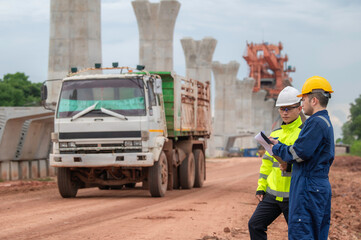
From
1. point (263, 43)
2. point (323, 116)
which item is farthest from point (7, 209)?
point (263, 43)

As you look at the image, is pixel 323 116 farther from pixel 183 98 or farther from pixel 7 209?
pixel 183 98

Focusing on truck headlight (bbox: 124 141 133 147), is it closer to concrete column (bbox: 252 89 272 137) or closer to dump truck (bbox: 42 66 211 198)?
dump truck (bbox: 42 66 211 198)

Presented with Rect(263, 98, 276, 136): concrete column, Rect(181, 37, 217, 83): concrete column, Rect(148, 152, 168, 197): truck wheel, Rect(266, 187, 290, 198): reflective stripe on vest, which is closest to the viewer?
Rect(266, 187, 290, 198): reflective stripe on vest

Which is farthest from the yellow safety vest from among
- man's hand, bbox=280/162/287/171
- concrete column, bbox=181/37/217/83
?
concrete column, bbox=181/37/217/83

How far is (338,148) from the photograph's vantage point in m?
85.9

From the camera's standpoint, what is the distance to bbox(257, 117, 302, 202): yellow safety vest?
6750mm

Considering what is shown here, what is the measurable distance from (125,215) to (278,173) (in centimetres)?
624

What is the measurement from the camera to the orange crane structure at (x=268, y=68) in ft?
336

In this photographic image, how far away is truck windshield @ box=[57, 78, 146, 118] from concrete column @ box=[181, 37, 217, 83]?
1616 inches

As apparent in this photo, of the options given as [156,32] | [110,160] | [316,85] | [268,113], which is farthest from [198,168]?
[268,113]

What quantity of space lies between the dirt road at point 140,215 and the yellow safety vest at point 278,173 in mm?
2961

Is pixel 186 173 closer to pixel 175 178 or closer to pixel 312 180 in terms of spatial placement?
pixel 175 178

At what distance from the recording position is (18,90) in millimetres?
63594

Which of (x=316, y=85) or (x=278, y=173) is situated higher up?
(x=316, y=85)
